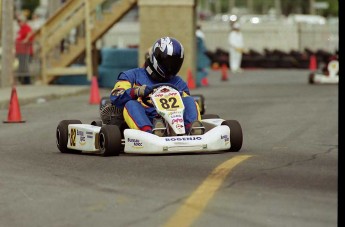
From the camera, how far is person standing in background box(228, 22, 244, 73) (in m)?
49.8

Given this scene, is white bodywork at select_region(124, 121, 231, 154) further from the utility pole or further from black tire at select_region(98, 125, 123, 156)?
the utility pole

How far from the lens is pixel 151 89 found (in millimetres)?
14203

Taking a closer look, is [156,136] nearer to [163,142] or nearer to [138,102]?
[163,142]

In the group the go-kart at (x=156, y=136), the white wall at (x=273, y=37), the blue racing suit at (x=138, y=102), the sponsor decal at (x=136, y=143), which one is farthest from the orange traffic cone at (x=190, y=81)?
the white wall at (x=273, y=37)

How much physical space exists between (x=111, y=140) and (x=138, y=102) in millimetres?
719

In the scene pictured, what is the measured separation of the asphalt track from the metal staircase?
49.4 feet

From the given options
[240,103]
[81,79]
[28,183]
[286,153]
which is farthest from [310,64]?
[28,183]

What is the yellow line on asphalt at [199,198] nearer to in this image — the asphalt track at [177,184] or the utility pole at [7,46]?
the asphalt track at [177,184]

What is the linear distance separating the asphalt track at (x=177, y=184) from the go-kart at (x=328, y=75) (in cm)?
1668

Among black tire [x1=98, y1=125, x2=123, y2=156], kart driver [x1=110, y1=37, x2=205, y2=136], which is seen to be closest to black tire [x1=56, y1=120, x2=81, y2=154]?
kart driver [x1=110, y1=37, x2=205, y2=136]

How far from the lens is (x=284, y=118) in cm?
2155

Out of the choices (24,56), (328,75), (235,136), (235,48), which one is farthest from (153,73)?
(235,48)
